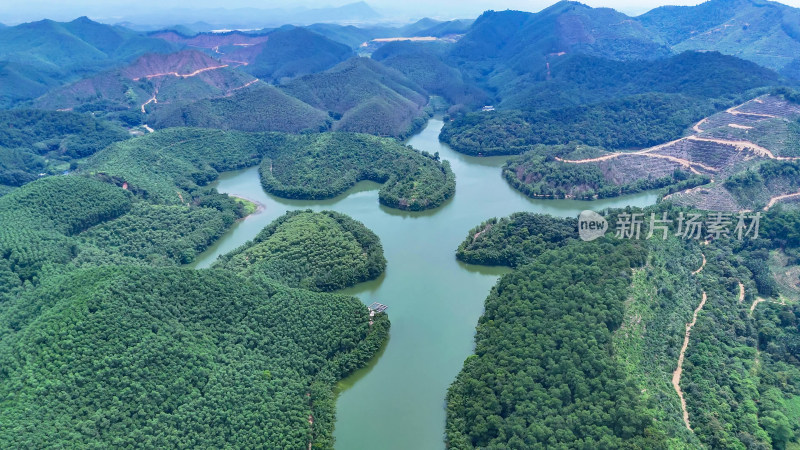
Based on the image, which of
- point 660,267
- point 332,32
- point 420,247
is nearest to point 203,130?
point 420,247

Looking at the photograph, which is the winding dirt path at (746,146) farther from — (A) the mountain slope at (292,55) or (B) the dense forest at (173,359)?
(A) the mountain slope at (292,55)

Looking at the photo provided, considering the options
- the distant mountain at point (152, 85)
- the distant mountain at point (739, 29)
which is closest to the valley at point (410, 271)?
the distant mountain at point (152, 85)

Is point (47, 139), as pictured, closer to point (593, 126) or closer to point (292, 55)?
point (292, 55)

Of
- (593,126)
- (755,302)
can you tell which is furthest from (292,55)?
(755,302)

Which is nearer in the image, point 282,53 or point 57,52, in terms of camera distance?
point 57,52

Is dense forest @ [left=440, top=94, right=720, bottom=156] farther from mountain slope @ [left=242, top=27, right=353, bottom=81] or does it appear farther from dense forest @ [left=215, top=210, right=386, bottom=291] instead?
mountain slope @ [left=242, top=27, right=353, bottom=81]

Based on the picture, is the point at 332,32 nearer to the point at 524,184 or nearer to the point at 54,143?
the point at 54,143

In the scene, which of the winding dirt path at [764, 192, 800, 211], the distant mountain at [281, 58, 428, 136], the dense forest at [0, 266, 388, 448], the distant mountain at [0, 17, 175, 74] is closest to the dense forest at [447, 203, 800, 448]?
the dense forest at [0, 266, 388, 448]
